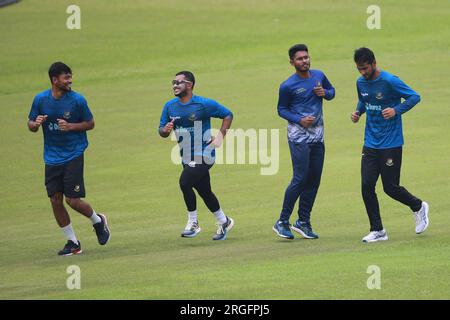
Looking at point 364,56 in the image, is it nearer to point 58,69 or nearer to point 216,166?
point 58,69

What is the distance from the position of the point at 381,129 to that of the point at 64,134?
3.99m

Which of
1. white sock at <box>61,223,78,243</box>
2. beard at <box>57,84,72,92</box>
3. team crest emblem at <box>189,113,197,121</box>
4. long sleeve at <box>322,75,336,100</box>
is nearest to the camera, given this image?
beard at <box>57,84,72,92</box>

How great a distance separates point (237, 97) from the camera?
29656 mm

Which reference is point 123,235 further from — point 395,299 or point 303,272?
point 395,299

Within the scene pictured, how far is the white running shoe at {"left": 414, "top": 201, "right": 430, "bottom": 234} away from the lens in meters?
15.1

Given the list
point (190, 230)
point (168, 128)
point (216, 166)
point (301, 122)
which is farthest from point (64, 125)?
point (216, 166)

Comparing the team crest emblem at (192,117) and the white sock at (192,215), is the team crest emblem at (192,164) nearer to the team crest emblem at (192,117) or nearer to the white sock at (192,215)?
the team crest emblem at (192,117)

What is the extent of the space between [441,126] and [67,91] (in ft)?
39.6

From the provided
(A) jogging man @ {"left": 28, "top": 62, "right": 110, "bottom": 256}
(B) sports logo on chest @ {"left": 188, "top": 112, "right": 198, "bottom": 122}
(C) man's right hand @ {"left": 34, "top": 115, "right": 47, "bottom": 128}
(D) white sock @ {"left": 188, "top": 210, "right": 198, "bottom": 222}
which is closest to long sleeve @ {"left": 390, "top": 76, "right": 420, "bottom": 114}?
(B) sports logo on chest @ {"left": 188, "top": 112, "right": 198, "bottom": 122}

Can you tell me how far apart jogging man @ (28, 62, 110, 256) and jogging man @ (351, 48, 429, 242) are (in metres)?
3.48

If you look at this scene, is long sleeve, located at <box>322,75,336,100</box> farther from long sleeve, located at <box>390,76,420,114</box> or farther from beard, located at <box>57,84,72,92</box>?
beard, located at <box>57,84,72,92</box>

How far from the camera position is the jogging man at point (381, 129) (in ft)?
47.8

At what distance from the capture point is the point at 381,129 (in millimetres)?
14781
